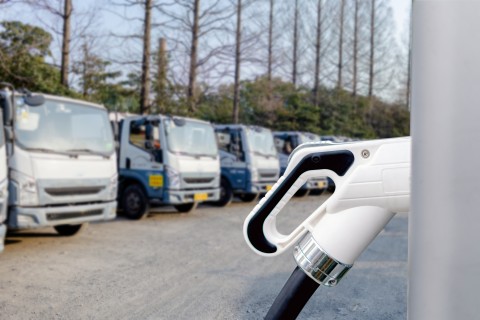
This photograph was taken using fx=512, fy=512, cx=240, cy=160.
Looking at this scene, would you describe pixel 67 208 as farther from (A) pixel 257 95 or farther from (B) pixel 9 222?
(A) pixel 257 95

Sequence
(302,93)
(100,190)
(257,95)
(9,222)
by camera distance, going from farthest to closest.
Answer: (302,93), (257,95), (100,190), (9,222)

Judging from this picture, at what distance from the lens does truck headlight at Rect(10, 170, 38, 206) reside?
6402 mm

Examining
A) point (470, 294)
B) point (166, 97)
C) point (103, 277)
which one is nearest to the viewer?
point (470, 294)

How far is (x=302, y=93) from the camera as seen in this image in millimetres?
32469

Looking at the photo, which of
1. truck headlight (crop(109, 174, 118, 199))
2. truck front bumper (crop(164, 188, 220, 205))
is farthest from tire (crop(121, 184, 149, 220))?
truck headlight (crop(109, 174, 118, 199))

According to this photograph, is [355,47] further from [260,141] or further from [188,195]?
[188,195]

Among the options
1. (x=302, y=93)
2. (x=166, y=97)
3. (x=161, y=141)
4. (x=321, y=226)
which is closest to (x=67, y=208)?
(x=161, y=141)

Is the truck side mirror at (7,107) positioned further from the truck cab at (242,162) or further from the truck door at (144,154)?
the truck cab at (242,162)

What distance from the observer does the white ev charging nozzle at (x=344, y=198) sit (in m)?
0.96

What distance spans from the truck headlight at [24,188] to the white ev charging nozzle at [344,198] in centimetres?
602

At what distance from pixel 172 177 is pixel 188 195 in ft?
2.31

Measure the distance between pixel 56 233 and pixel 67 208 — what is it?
1609mm

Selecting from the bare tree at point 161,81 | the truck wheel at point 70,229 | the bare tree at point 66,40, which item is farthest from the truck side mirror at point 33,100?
the bare tree at point 161,81

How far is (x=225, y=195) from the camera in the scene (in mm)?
13758
